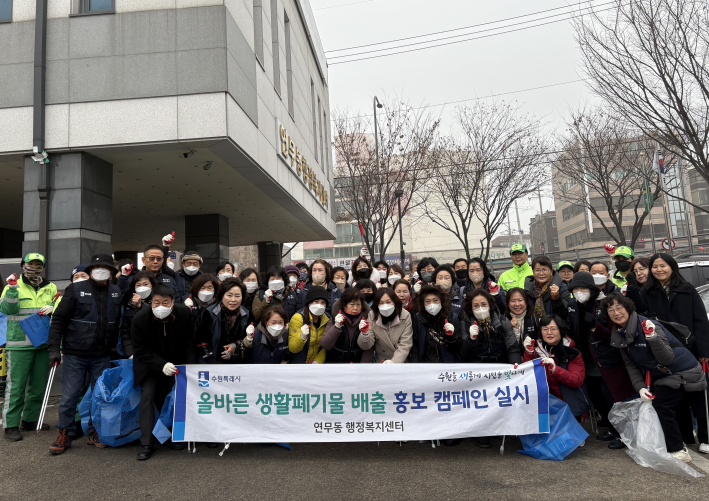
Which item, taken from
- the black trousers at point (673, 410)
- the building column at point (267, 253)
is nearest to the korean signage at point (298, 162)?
the building column at point (267, 253)

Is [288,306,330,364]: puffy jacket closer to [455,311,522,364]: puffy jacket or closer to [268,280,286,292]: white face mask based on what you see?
[268,280,286,292]: white face mask

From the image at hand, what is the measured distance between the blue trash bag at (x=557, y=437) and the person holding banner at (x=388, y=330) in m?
1.39

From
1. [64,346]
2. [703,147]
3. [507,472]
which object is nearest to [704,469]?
[507,472]

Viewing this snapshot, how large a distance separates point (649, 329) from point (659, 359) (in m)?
0.32

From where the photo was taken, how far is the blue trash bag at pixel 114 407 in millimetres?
4586

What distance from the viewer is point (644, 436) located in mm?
4098

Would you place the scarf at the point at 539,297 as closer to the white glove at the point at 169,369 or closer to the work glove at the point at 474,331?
the work glove at the point at 474,331

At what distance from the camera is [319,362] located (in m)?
5.14

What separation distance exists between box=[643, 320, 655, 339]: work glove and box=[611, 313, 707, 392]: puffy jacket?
0.04 metres

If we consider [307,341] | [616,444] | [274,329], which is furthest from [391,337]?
[616,444]

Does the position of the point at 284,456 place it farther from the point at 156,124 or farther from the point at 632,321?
the point at 156,124

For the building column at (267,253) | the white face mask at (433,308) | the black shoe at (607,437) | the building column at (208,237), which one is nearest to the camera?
the black shoe at (607,437)

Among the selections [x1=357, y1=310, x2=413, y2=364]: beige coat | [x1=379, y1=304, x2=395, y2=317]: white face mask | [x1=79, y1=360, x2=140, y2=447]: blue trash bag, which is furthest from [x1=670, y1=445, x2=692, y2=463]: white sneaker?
[x1=79, y1=360, x2=140, y2=447]: blue trash bag

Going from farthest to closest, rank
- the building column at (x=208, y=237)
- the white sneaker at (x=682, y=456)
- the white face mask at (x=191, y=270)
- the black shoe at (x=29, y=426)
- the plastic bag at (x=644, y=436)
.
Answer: the building column at (x=208, y=237) → the white face mask at (x=191, y=270) → the black shoe at (x=29, y=426) → the white sneaker at (x=682, y=456) → the plastic bag at (x=644, y=436)
